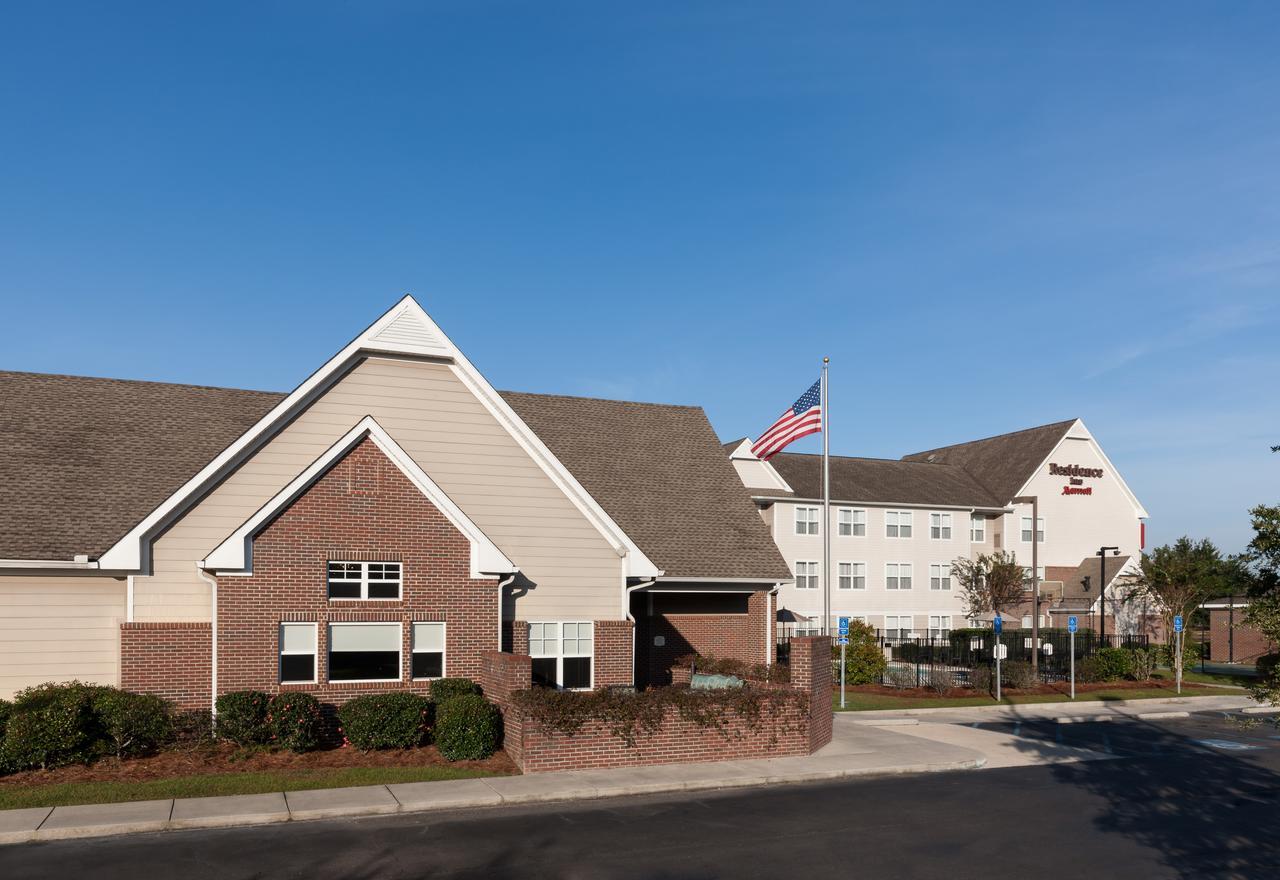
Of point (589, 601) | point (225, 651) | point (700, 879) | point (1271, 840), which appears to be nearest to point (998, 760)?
point (1271, 840)

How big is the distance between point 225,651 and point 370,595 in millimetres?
2886

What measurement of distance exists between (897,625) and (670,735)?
122 feet

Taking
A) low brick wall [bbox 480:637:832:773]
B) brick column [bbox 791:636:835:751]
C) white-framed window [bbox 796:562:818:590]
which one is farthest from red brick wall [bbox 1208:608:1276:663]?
low brick wall [bbox 480:637:832:773]

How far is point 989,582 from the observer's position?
5388 centimetres

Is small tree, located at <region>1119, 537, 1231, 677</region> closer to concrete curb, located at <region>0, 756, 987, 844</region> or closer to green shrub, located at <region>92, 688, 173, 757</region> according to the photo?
concrete curb, located at <region>0, 756, 987, 844</region>

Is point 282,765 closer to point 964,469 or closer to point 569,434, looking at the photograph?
point 569,434

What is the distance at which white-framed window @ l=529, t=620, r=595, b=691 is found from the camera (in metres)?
24.1

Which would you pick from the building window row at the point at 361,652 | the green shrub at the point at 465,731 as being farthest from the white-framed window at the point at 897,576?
the green shrub at the point at 465,731

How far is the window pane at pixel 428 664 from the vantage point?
21.5 metres

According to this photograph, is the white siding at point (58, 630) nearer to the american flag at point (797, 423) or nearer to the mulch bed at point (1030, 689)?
the american flag at point (797, 423)

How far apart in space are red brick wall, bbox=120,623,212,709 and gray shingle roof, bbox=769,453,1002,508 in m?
36.2

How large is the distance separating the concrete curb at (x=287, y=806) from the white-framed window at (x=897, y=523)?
37263 millimetres

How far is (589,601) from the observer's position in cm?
2475

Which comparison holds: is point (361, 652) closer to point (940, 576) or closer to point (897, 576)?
point (897, 576)
